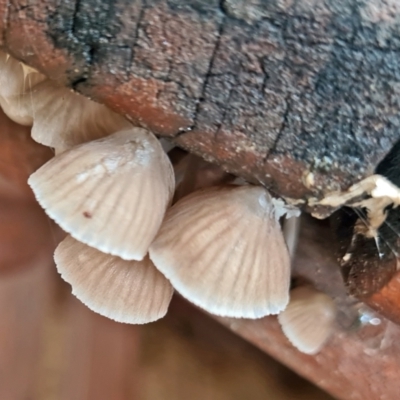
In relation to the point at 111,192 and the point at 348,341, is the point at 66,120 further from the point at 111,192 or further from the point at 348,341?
the point at 348,341

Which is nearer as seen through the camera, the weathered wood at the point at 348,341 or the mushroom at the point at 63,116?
the mushroom at the point at 63,116

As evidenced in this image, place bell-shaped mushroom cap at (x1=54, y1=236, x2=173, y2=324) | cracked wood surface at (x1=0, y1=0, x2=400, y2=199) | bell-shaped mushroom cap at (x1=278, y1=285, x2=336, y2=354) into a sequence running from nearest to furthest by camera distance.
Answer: cracked wood surface at (x1=0, y1=0, x2=400, y2=199) → bell-shaped mushroom cap at (x1=54, y1=236, x2=173, y2=324) → bell-shaped mushroom cap at (x1=278, y1=285, x2=336, y2=354)

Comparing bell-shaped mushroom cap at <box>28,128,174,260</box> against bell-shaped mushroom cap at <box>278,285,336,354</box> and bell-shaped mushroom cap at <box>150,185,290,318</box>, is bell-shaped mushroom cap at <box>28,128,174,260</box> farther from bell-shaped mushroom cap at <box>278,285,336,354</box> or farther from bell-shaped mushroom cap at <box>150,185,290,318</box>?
bell-shaped mushroom cap at <box>278,285,336,354</box>

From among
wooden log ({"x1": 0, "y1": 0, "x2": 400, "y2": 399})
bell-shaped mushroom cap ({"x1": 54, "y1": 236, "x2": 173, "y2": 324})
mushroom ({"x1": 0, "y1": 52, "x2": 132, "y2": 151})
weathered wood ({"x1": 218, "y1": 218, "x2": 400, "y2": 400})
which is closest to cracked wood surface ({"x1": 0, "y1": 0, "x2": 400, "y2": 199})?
wooden log ({"x1": 0, "y1": 0, "x2": 400, "y2": 399})

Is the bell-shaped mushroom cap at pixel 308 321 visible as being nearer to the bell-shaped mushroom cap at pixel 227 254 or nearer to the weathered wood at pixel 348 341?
the weathered wood at pixel 348 341

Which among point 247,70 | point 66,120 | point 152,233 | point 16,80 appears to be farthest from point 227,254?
point 16,80

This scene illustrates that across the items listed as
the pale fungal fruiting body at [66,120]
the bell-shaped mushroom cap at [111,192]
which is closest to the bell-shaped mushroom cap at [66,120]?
the pale fungal fruiting body at [66,120]

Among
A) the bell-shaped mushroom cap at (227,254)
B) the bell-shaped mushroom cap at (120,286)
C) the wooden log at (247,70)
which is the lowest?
the bell-shaped mushroom cap at (120,286)
